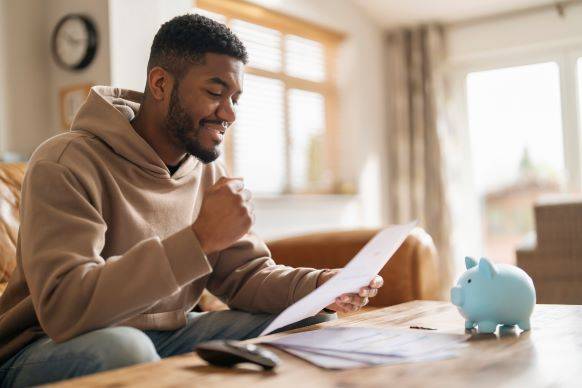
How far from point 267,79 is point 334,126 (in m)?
0.89

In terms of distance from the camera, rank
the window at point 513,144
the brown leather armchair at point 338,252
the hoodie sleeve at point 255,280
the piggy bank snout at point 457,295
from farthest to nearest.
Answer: the window at point 513,144 → the brown leather armchair at point 338,252 → the hoodie sleeve at point 255,280 → the piggy bank snout at point 457,295

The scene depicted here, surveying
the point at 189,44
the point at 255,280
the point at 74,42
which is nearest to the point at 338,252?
the point at 255,280

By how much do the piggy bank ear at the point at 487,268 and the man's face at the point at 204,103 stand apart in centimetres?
60

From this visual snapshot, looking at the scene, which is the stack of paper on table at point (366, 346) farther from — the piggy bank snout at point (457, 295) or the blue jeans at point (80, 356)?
the blue jeans at point (80, 356)

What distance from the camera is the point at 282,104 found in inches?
170

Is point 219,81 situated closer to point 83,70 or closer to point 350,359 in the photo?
point 350,359

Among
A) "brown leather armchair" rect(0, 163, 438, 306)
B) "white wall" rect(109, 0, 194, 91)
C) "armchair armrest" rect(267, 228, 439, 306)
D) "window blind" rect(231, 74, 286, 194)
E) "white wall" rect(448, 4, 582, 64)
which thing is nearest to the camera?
"brown leather armchair" rect(0, 163, 438, 306)

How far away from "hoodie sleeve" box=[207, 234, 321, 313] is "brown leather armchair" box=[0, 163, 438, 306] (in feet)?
1.53

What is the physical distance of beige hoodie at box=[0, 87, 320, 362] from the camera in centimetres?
102

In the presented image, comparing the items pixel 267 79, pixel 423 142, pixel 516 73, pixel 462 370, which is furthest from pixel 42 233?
pixel 516 73

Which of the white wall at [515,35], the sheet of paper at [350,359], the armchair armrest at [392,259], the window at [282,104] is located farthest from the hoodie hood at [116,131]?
the white wall at [515,35]

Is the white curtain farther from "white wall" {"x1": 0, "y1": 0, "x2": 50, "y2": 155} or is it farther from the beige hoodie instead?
the beige hoodie

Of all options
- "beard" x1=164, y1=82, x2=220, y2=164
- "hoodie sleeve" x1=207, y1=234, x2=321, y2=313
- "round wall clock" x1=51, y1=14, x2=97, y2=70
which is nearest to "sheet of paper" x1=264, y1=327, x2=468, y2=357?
"hoodie sleeve" x1=207, y1=234, x2=321, y2=313

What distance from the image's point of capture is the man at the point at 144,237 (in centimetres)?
102
